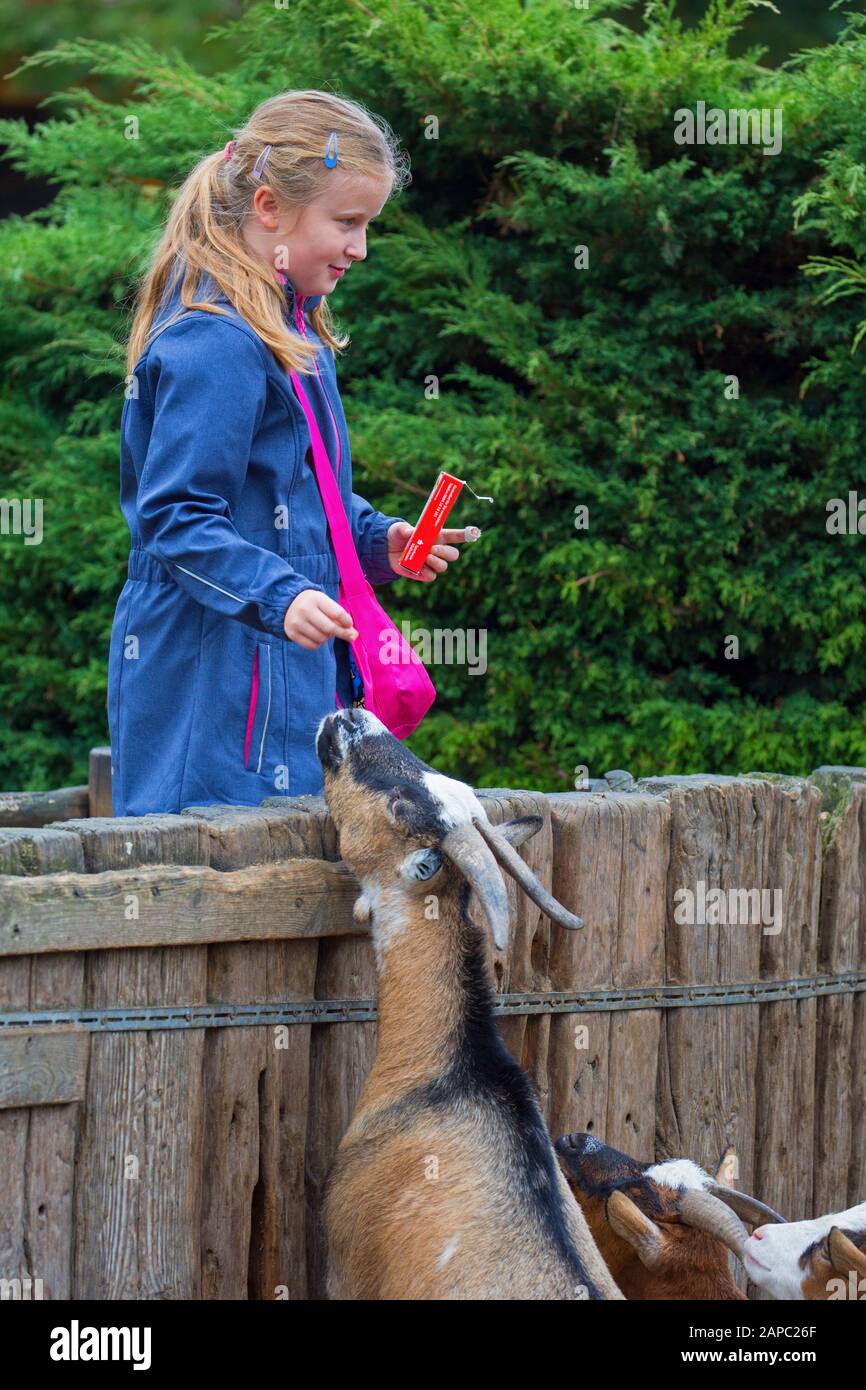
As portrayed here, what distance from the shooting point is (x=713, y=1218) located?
3.53 metres

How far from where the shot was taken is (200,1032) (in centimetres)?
340

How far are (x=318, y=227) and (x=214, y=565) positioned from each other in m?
0.92

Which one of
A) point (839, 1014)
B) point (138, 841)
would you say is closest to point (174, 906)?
point (138, 841)

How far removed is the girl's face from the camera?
3.72 metres

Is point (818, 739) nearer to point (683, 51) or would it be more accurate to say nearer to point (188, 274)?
point (683, 51)

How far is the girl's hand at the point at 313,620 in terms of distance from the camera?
3.27 meters

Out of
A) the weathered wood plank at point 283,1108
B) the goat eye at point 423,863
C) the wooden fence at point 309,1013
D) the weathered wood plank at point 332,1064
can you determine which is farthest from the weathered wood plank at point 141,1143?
the goat eye at point 423,863

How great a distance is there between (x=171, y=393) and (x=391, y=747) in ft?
3.05

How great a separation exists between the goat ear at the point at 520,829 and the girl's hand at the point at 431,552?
71 centimetres

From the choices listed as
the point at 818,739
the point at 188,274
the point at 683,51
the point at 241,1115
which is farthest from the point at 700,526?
the point at 241,1115

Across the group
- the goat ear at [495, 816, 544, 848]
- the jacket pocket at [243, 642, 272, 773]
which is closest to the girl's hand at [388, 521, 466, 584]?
the jacket pocket at [243, 642, 272, 773]

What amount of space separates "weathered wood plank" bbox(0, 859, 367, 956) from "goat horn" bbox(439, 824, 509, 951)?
0.39 meters

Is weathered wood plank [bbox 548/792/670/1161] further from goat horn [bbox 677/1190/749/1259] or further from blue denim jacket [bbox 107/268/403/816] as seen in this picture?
blue denim jacket [bbox 107/268/403/816]

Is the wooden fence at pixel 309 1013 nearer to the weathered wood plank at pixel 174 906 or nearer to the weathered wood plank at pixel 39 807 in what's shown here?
the weathered wood plank at pixel 174 906
